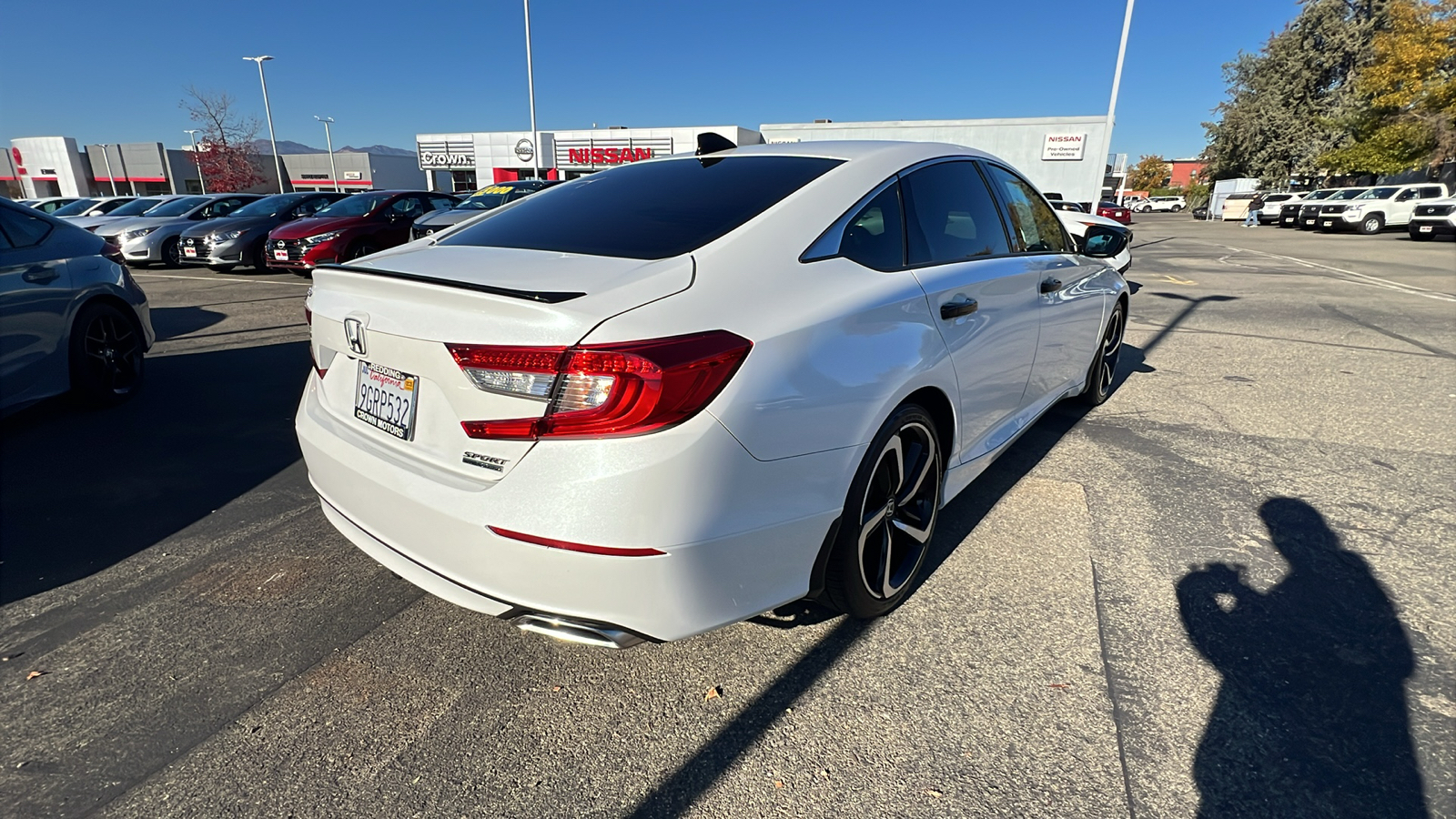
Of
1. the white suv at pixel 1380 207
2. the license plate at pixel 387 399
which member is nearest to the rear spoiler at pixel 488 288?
the license plate at pixel 387 399

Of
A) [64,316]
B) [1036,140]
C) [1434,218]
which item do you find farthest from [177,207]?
[1434,218]

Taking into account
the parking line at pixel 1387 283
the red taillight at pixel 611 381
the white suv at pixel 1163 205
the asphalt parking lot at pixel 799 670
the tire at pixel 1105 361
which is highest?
the red taillight at pixel 611 381

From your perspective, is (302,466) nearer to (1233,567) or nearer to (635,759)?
(635,759)

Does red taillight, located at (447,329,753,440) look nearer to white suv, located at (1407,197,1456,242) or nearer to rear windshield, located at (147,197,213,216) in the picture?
rear windshield, located at (147,197,213,216)

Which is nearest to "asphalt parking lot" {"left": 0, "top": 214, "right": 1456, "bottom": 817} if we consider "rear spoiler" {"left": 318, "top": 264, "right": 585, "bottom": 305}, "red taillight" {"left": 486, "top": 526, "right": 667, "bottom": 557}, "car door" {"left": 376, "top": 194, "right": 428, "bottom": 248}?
"red taillight" {"left": 486, "top": 526, "right": 667, "bottom": 557}

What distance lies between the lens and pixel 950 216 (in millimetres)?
2990

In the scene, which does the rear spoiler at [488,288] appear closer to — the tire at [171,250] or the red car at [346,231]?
the red car at [346,231]

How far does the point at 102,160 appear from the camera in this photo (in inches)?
2378

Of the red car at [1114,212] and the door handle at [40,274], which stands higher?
the door handle at [40,274]

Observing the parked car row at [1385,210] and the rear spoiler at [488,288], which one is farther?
the parked car row at [1385,210]

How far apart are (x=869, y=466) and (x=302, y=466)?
3.33 m

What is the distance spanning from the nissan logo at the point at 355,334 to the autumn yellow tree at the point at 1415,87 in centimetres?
4695

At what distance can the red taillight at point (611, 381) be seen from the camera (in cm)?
167

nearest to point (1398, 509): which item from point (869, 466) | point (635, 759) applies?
point (869, 466)
